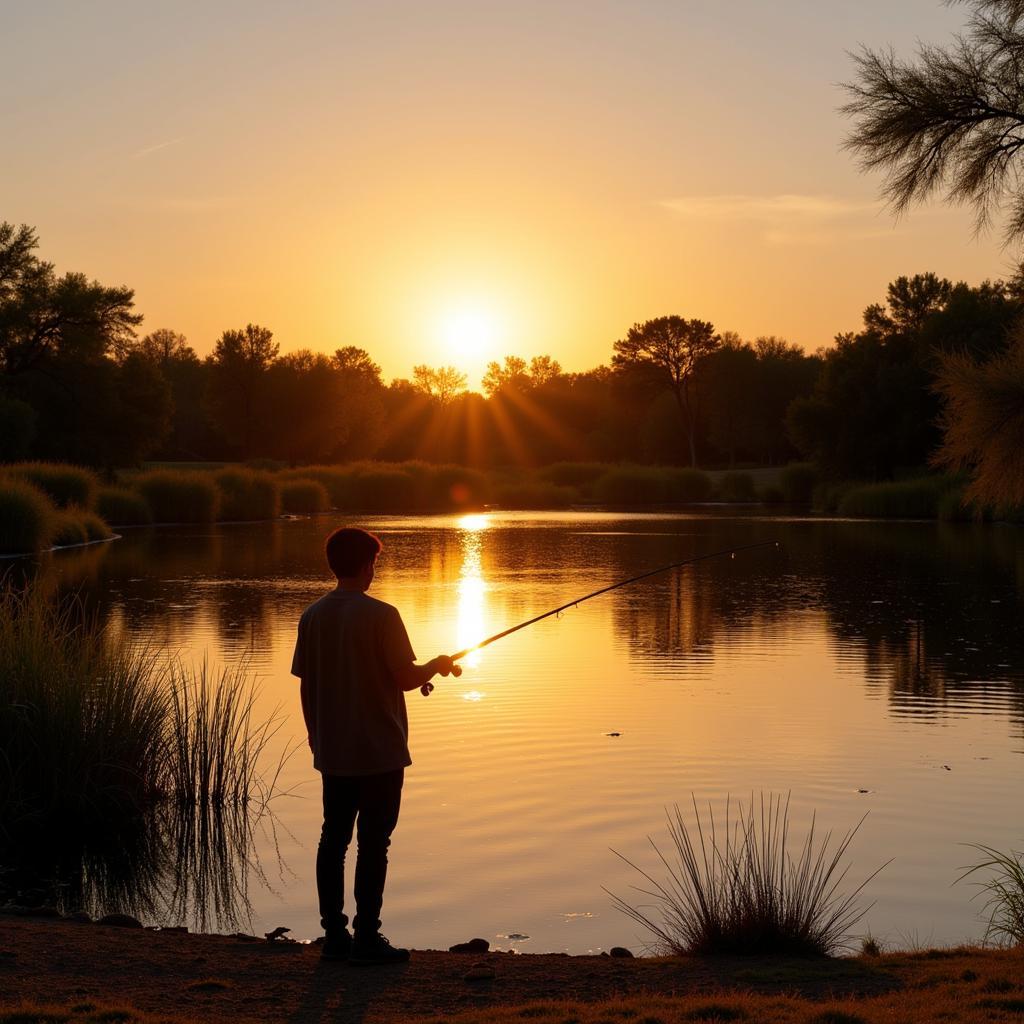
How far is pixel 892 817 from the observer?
968cm

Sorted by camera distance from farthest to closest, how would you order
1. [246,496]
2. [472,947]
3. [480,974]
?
[246,496] → [472,947] → [480,974]

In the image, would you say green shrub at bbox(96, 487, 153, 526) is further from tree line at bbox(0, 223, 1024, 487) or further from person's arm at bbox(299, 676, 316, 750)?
person's arm at bbox(299, 676, 316, 750)

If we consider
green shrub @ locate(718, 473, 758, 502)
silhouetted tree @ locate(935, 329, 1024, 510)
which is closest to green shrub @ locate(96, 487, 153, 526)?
green shrub @ locate(718, 473, 758, 502)

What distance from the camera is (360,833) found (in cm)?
638

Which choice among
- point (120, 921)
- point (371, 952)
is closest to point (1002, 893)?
point (371, 952)

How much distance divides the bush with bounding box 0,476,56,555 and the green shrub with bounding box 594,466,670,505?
143ft

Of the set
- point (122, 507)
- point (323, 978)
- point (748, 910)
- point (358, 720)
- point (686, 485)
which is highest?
point (686, 485)

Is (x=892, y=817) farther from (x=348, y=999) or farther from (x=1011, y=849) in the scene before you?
(x=348, y=999)

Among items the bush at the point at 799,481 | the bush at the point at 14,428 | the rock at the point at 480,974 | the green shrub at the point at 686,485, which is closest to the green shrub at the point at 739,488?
the green shrub at the point at 686,485

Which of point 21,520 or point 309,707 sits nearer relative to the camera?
point 309,707

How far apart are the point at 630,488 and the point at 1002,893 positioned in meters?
67.4

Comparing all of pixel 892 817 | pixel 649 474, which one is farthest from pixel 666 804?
pixel 649 474

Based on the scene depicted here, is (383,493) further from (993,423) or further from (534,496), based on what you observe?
(993,423)

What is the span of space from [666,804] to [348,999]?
15.6 feet
